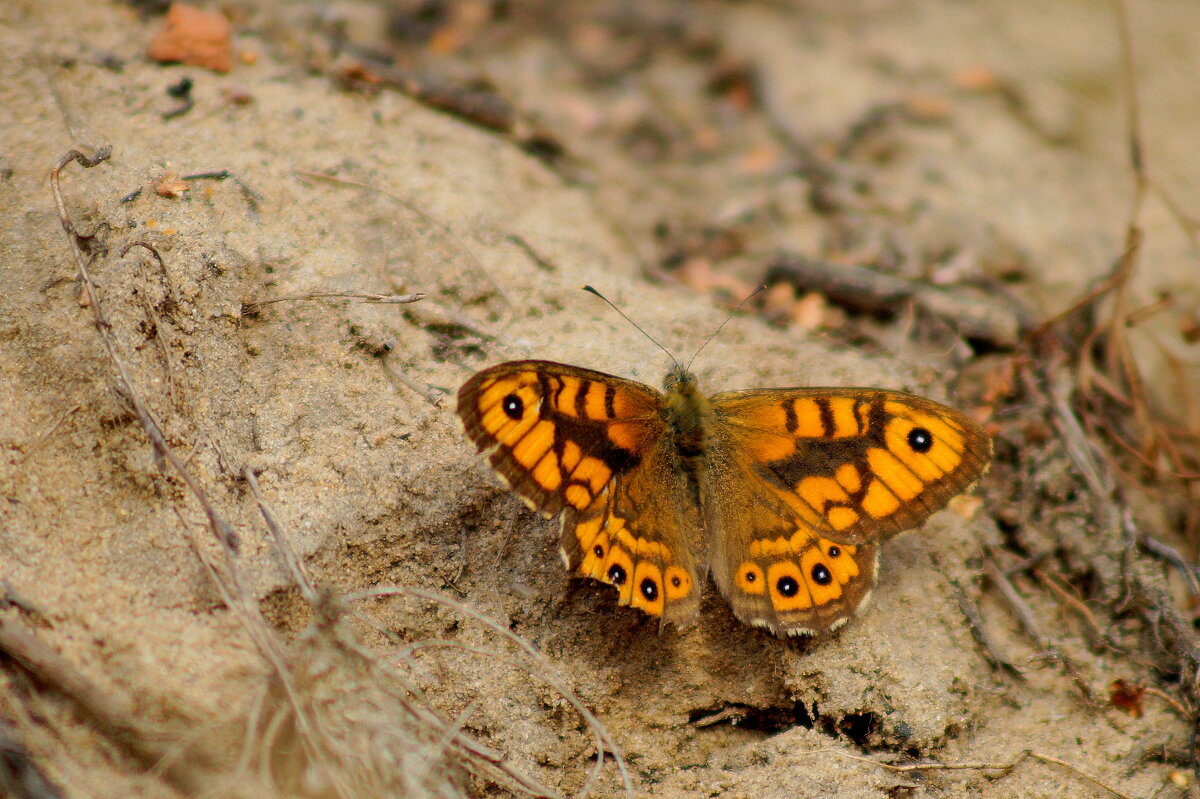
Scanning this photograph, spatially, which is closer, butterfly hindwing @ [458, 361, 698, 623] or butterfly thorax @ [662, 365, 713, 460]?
butterfly hindwing @ [458, 361, 698, 623]

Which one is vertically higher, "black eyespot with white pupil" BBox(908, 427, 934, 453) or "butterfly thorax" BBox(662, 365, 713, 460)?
"black eyespot with white pupil" BBox(908, 427, 934, 453)

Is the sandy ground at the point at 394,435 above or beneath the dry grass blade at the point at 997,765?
above

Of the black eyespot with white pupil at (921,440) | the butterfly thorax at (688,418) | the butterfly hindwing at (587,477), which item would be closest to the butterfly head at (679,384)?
the butterfly thorax at (688,418)

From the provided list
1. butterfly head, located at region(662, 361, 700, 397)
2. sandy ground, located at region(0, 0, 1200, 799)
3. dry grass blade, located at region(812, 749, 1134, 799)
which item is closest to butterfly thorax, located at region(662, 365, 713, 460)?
butterfly head, located at region(662, 361, 700, 397)

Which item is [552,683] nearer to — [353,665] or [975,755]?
[353,665]

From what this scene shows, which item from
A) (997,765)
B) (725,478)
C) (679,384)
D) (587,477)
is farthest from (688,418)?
(997,765)

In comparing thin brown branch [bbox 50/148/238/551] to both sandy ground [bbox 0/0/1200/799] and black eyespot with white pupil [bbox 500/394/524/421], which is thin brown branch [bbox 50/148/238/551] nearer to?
sandy ground [bbox 0/0/1200/799]

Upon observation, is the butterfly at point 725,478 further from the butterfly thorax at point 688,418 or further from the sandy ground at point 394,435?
the sandy ground at point 394,435

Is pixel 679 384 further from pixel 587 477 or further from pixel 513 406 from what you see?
pixel 513 406
